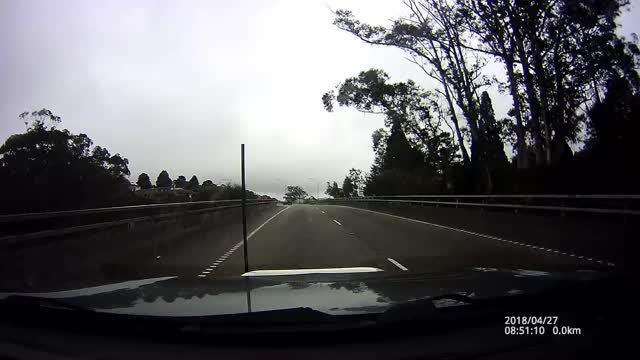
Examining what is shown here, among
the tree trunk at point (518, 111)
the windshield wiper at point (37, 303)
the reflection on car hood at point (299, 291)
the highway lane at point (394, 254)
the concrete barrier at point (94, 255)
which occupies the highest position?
the tree trunk at point (518, 111)

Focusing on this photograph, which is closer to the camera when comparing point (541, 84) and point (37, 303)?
point (37, 303)

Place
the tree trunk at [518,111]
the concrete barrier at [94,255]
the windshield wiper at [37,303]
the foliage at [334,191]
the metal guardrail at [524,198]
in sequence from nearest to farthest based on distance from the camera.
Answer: the windshield wiper at [37,303] → the concrete barrier at [94,255] → the metal guardrail at [524,198] → the tree trunk at [518,111] → the foliage at [334,191]

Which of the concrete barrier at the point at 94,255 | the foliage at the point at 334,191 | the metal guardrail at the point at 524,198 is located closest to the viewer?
the concrete barrier at the point at 94,255

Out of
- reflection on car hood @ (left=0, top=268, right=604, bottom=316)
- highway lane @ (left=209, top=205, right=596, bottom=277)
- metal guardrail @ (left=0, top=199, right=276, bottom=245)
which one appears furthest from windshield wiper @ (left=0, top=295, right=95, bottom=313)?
metal guardrail @ (left=0, top=199, right=276, bottom=245)

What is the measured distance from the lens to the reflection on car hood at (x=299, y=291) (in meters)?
3.47

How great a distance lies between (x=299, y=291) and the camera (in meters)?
4.20

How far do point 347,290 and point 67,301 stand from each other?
7.18ft

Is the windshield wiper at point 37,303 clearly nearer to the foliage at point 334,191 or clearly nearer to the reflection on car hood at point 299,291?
the reflection on car hood at point 299,291

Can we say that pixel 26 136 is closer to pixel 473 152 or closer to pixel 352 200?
pixel 473 152

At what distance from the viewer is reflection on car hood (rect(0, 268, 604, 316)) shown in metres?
3.47

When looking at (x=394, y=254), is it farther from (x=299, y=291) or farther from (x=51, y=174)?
(x=51, y=174)

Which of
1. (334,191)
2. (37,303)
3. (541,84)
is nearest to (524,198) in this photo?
(541,84)

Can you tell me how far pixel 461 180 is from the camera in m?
40.9

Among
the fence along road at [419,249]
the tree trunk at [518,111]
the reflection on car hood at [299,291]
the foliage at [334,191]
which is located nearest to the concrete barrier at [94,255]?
the fence along road at [419,249]
